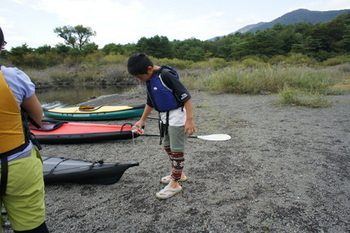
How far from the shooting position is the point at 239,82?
10.0 meters

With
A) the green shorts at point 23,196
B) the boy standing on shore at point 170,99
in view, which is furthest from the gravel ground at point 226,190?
the green shorts at point 23,196

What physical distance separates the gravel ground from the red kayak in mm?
144

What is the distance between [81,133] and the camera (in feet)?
14.6

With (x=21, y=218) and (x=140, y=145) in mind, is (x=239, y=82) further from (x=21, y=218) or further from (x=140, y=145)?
(x=21, y=218)

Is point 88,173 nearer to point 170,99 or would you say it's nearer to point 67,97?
point 170,99

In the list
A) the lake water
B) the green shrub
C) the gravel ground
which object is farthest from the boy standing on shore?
the lake water

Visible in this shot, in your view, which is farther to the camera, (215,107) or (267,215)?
(215,107)

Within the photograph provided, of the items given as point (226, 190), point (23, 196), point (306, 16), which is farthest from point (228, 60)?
point (306, 16)

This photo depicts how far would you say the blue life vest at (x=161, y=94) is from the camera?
2.13 meters

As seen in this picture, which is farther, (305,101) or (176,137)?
(305,101)

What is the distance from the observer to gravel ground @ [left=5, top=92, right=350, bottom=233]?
2.03 meters

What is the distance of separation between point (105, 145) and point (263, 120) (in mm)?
3811

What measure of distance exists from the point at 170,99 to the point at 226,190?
1.25m

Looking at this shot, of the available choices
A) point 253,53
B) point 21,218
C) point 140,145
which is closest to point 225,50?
point 253,53
